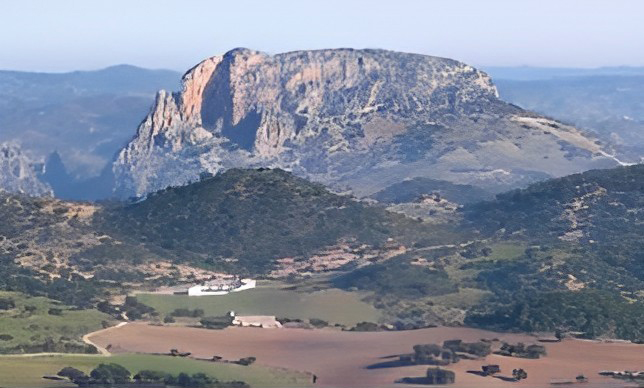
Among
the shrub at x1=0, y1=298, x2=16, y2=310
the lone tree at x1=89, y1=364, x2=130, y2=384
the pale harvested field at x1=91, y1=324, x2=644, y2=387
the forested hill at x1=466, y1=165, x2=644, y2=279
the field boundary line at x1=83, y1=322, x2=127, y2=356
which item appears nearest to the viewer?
the lone tree at x1=89, y1=364, x2=130, y2=384

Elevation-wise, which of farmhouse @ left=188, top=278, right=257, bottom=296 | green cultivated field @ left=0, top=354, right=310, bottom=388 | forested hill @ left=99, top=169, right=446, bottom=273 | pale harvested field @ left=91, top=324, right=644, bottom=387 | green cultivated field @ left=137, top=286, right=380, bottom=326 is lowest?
green cultivated field @ left=0, top=354, right=310, bottom=388

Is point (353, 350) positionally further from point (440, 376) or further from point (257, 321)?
point (257, 321)

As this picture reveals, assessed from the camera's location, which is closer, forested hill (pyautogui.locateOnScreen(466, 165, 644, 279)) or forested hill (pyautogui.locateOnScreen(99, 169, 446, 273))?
forested hill (pyautogui.locateOnScreen(99, 169, 446, 273))

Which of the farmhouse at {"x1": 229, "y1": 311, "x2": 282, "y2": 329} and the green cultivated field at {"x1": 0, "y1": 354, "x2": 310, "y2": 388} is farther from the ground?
the farmhouse at {"x1": 229, "y1": 311, "x2": 282, "y2": 329}

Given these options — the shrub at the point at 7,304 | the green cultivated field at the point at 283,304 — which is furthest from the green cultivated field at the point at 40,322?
the green cultivated field at the point at 283,304

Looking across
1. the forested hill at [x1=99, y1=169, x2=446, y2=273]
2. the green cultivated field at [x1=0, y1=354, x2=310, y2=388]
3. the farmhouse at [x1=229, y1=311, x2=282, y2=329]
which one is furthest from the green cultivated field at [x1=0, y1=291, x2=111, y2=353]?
the forested hill at [x1=99, y1=169, x2=446, y2=273]

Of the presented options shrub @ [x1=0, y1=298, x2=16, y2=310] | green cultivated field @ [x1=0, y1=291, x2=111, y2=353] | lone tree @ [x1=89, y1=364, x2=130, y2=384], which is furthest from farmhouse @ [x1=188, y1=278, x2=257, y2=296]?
lone tree @ [x1=89, y1=364, x2=130, y2=384]

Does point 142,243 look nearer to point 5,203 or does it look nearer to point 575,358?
point 5,203

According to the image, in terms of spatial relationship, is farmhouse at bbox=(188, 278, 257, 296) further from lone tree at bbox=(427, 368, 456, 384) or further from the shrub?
lone tree at bbox=(427, 368, 456, 384)

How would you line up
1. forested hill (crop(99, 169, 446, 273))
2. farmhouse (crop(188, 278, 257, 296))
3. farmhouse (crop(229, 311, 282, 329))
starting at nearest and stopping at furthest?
farmhouse (crop(229, 311, 282, 329)) < farmhouse (crop(188, 278, 257, 296)) < forested hill (crop(99, 169, 446, 273))
